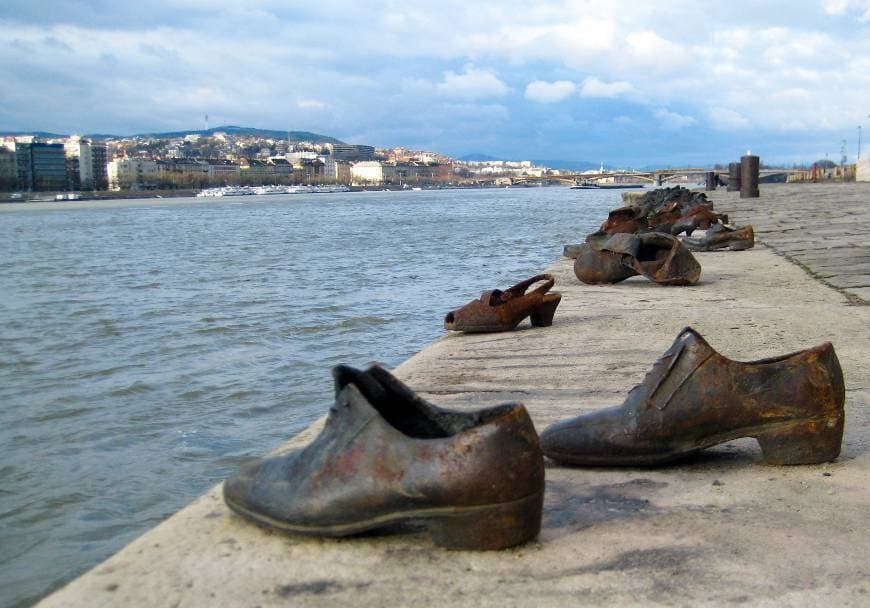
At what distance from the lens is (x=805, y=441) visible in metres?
2.54

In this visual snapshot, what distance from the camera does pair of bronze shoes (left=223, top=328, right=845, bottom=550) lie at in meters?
2.00

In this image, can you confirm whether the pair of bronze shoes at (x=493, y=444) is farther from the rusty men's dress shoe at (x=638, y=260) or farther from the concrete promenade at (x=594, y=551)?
the rusty men's dress shoe at (x=638, y=260)

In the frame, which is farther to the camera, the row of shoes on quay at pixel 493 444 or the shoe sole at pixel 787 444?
the shoe sole at pixel 787 444

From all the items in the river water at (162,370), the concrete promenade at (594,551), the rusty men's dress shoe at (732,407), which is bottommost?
the river water at (162,370)

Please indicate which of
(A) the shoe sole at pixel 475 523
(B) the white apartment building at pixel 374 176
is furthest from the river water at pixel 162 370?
(B) the white apartment building at pixel 374 176

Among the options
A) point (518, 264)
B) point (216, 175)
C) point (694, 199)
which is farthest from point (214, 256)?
point (216, 175)

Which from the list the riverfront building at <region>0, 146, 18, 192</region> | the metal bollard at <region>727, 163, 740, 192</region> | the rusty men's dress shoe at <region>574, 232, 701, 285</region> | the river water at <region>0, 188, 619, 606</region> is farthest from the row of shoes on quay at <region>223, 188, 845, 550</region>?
the riverfront building at <region>0, 146, 18, 192</region>

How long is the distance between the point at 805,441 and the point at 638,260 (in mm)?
4663

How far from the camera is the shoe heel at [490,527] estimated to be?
1993mm

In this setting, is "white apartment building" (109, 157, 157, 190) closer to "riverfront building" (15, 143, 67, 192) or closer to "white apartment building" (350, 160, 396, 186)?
"riverfront building" (15, 143, 67, 192)

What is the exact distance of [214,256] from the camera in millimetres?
19703

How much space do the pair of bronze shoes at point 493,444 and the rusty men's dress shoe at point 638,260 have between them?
4.41 metres

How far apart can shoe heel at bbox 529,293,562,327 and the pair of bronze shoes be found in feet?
8.70

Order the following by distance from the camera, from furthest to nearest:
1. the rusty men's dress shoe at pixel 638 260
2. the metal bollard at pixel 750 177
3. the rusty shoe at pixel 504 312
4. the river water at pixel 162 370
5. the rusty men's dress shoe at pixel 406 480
→ the metal bollard at pixel 750 177 < the rusty men's dress shoe at pixel 638 260 < the rusty shoe at pixel 504 312 < the river water at pixel 162 370 < the rusty men's dress shoe at pixel 406 480
